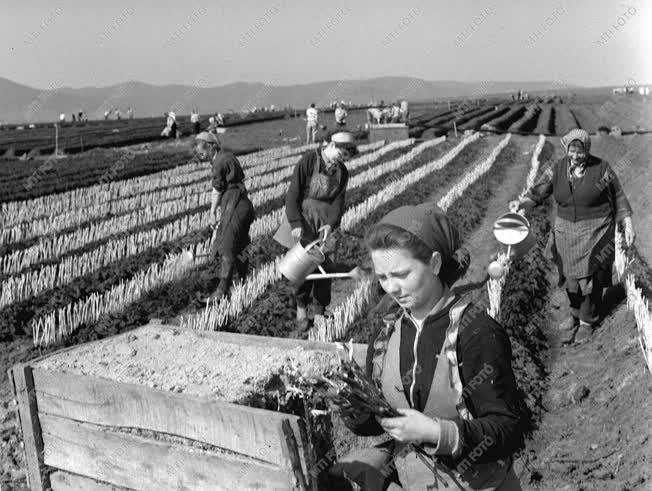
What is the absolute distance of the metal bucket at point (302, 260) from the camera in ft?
17.4

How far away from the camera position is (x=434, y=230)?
2010mm

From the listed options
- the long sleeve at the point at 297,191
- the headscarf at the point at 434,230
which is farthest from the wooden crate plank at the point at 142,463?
the long sleeve at the point at 297,191

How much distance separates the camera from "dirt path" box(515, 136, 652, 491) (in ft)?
13.9

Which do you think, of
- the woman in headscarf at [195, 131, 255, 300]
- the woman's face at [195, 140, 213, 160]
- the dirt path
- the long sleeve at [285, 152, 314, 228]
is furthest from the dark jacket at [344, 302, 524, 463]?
the woman in headscarf at [195, 131, 255, 300]

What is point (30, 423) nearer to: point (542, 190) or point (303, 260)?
point (303, 260)

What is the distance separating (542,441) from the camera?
481cm

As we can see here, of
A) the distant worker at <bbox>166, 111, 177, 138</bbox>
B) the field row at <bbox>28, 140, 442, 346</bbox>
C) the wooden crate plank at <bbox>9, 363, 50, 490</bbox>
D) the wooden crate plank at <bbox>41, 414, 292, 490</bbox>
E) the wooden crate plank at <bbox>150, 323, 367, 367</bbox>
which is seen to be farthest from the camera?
the distant worker at <bbox>166, 111, 177, 138</bbox>

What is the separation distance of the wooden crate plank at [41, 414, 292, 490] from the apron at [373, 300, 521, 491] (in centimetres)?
42

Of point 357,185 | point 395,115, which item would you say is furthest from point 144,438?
point 395,115

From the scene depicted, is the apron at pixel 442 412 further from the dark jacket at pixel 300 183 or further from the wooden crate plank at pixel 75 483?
the dark jacket at pixel 300 183

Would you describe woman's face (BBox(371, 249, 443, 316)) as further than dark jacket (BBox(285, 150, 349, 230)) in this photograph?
No

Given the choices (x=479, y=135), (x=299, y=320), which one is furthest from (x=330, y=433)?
(x=479, y=135)

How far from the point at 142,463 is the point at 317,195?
341 cm

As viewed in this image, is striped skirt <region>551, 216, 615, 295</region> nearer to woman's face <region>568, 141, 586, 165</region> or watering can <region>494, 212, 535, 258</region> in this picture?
woman's face <region>568, 141, 586, 165</region>
